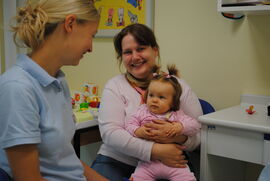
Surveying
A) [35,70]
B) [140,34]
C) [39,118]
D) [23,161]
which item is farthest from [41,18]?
[140,34]

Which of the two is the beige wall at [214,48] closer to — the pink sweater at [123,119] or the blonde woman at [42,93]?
the pink sweater at [123,119]

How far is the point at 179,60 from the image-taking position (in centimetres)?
231

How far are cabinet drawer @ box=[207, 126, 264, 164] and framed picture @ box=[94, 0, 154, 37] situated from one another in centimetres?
107

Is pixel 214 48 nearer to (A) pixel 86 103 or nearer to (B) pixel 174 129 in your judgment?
(B) pixel 174 129

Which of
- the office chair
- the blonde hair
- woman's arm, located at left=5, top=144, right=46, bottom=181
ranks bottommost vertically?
the office chair

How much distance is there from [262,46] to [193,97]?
1.85ft

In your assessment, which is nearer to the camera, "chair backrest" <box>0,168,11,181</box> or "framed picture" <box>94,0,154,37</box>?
"chair backrest" <box>0,168,11,181</box>

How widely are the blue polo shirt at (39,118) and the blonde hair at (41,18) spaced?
0.22 feet

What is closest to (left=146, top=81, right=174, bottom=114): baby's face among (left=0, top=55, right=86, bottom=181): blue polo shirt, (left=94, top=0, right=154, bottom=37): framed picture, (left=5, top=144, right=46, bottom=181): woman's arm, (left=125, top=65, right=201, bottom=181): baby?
(left=125, top=65, right=201, bottom=181): baby

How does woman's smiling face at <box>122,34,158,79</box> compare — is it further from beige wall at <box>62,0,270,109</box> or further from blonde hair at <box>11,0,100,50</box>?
blonde hair at <box>11,0,100,50</box>

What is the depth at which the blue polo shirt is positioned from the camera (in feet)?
2.98

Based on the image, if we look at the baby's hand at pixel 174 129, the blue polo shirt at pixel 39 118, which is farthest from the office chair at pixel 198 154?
the blue polo shirt at pixel 39 118

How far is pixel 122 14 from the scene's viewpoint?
2551 mm

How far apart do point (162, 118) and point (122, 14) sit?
119 centimetres
